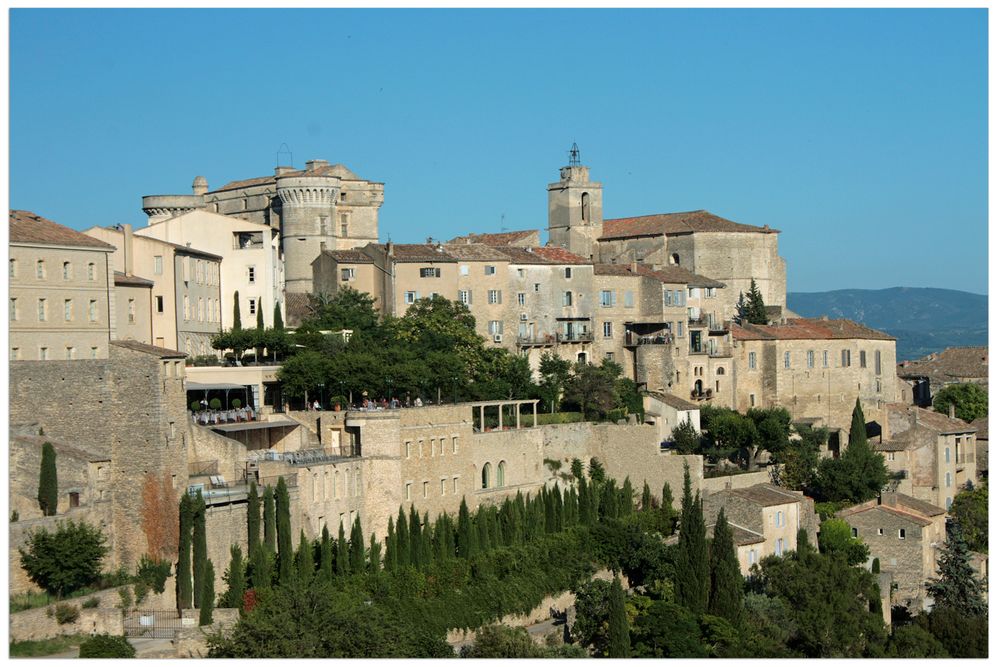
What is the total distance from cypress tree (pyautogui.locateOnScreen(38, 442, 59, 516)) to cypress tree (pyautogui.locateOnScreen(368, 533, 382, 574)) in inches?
358

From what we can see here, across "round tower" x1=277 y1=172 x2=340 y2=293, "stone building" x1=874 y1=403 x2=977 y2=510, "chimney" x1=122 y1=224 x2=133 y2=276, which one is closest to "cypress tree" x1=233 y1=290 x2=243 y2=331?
"chimney" x1=122 y1=224 x2=133 y2=276

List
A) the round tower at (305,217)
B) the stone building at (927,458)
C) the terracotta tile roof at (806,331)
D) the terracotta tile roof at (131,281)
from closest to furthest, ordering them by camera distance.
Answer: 1. the terracotta tile roof at (131,281)
2. the stone building at (927,458)
3. the terracotta tile roof at (806,331)
4. the round tower at (305,217)

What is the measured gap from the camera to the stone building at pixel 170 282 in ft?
205

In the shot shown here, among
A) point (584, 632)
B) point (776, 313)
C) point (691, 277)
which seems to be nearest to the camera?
point (584, 632)

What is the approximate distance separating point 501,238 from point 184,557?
130 ft

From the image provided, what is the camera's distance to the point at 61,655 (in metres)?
42.1

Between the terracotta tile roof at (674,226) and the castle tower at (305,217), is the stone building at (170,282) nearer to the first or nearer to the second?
the castle tower at (305,217)

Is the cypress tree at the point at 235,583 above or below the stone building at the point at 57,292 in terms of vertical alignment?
below

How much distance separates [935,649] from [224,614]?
20.8 metres

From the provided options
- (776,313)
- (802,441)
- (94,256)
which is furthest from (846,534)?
(94,256)

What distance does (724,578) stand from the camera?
55.4 meters

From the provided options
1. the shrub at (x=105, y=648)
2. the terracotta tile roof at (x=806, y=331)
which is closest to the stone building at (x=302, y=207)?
the terracotta tile roof at (x=806, y=331)

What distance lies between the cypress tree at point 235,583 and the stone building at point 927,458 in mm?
34225

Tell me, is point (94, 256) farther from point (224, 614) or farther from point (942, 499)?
point (942, 499)
